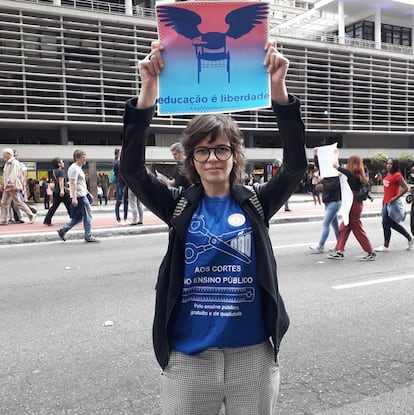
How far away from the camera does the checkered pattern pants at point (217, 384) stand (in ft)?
5.75

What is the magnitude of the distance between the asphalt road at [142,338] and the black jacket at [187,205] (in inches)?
53.0

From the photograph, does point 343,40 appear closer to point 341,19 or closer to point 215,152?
point 341,19

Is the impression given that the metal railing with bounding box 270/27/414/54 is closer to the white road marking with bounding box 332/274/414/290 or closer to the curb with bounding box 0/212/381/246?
the curb with bounding box 0/212/381/246

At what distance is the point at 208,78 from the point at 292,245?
7395 millimetres

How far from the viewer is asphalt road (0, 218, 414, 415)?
9.91ft

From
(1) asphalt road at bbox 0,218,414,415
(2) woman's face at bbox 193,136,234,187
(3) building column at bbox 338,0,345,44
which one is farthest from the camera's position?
(3) building column at bbox 338,0,345,44

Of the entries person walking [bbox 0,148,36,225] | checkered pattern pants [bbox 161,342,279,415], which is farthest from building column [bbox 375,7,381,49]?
checkered pattern pants [bbox 161,342,279,415]

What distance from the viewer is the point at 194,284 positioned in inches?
71.2

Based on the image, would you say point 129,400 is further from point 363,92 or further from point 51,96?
point 363,92

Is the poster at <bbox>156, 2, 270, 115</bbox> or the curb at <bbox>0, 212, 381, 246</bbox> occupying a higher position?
the poster at <bbox>156, 2, 270, 115</bbox>

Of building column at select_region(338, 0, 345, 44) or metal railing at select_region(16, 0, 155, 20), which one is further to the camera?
building column at select_region(338, 0, 345, 44)

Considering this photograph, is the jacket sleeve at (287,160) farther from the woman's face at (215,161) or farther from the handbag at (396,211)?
the handbag at (396,211)

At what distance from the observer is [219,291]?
5.87 feet

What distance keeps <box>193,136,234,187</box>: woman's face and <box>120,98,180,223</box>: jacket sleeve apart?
23 cm
